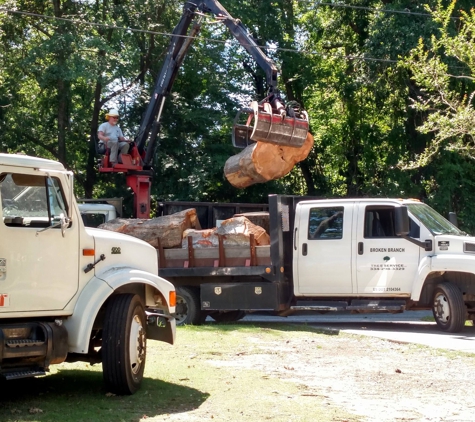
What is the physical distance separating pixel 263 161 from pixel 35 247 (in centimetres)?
845

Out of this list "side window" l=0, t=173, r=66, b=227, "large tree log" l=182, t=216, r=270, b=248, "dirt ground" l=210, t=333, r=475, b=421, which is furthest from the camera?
"large tree log" l=182, t=216, r=270, b=248

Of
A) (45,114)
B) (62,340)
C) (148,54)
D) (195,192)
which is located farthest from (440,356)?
(45,114)

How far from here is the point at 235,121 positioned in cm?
1583

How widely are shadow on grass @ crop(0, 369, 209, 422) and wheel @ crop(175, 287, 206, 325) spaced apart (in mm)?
6152

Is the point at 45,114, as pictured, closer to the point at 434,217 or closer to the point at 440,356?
the point at 434,217

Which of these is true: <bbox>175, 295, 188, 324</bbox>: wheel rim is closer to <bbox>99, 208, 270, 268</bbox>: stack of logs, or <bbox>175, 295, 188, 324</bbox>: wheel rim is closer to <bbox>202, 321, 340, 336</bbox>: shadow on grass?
<bbox>202, 321, 340, 336</bbox>: shadow on grass

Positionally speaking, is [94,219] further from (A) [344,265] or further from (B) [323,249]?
(A) [344,265]

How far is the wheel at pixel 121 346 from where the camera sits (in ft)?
26.2

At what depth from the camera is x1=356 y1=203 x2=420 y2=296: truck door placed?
14.4 metres

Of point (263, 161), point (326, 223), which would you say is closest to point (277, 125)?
point (263, 161)

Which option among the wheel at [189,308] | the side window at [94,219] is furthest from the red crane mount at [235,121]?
the wheel at [189,308]

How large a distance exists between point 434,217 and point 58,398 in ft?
28.5

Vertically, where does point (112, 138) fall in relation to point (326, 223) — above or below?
above

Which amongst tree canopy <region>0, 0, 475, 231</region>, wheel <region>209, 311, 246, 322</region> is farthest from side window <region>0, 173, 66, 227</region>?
tree canopy <region>0, 0, 475, 231</region>
